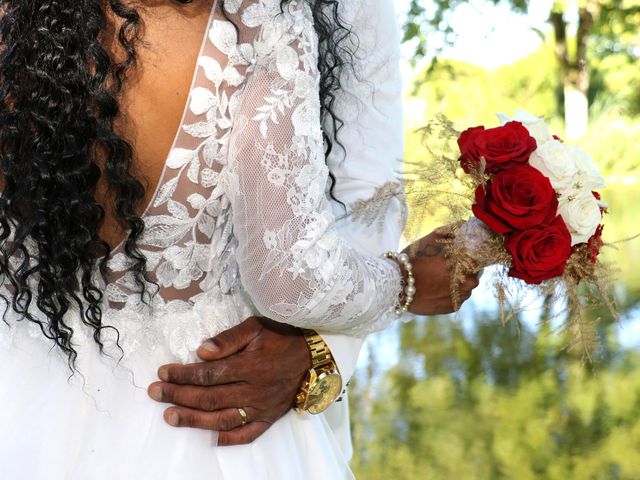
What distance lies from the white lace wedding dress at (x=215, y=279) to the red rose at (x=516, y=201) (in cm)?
20

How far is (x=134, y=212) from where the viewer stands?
1277 mm

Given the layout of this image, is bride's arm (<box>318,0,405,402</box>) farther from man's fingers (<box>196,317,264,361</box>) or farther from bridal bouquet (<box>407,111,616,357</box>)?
man's fingers (<box>196,317,264,361</box>)

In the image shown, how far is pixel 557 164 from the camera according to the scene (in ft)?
5.23

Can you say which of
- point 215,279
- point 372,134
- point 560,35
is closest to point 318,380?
point 215,279

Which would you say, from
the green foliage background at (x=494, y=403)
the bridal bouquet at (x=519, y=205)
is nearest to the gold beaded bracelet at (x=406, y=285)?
the bridal bouquet at (x=519, y=205)

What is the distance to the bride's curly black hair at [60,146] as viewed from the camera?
3.84 feet

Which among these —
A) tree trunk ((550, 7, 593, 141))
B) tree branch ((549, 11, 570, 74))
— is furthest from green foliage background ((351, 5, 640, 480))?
tree branch ((549, 11, 570, 74))

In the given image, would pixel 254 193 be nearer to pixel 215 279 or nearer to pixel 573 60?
pixel 215 279

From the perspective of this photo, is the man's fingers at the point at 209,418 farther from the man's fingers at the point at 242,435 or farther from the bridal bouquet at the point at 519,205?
the bridal bouquet at the point at 519,205

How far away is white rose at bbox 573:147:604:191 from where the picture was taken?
160 centimetres

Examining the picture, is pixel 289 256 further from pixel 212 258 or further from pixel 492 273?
pixel 492 273

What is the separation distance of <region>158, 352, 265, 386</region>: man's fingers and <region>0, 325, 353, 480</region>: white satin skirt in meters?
0.03

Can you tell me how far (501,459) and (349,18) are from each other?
311 centimetres

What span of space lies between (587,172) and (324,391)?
600 mm
